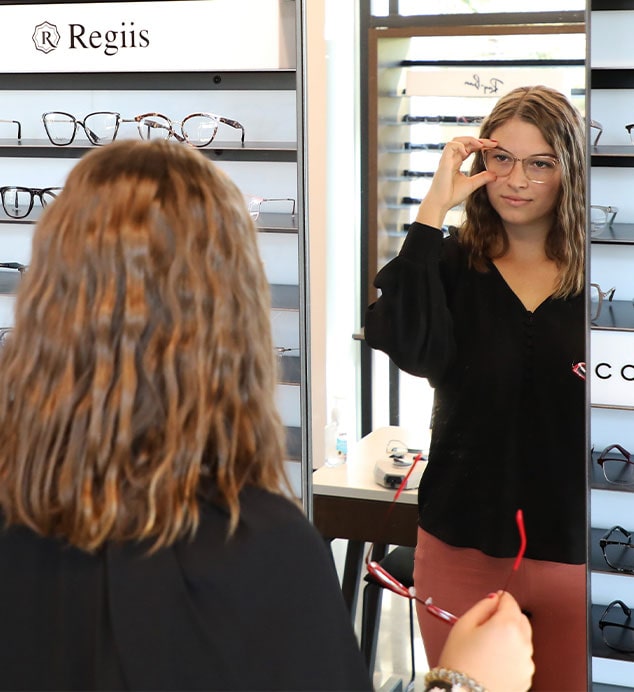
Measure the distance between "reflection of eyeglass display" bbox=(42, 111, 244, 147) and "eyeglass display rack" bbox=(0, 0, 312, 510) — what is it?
0.01m

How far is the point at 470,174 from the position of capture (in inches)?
61.9

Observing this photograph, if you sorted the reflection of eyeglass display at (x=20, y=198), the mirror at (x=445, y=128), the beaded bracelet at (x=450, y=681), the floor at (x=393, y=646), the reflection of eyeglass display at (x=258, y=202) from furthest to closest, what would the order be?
the reflection of eyeglass display at (x=20, y=198)
the reflection of eyeglass display at (x=258, y=202)
the floor at (x=393, y=646)
the mirror at (x=445, y=128)
the beaded bracelet at (x=450, y=681)

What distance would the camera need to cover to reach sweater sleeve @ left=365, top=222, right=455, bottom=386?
1.58m

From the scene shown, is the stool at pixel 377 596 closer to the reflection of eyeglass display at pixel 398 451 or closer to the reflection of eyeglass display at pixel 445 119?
the reflection of eyeglass display at pixel 398 451

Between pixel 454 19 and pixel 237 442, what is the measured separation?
0.94 meters

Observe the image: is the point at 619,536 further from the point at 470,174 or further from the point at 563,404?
the point at 470,174

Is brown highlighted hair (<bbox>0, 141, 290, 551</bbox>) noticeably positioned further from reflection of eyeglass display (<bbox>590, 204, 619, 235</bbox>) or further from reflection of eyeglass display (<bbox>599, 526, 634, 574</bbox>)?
reflection of eyeglass display (<bbox>599, 526, 634, 574</bbox>)

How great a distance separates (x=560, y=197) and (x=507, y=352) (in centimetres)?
25

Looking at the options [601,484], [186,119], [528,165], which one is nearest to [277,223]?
[186,119]

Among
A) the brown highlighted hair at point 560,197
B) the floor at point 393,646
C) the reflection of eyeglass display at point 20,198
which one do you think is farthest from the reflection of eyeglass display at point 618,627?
the reflection of eyeglass display at point 20,198

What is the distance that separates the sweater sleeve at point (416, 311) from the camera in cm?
158

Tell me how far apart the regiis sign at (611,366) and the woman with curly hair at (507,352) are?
33 mm

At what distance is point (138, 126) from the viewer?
1.93m

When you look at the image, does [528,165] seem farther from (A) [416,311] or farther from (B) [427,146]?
(A) [416,311]
